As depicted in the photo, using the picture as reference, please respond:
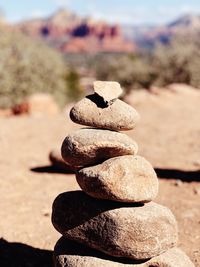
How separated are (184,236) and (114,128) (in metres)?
3.94

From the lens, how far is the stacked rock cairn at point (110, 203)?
7121 mm

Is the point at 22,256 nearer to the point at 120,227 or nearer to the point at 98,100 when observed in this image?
the point at 120,227

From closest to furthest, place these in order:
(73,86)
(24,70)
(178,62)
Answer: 1. (24,70)
2. (178,62)
3. (73,86)

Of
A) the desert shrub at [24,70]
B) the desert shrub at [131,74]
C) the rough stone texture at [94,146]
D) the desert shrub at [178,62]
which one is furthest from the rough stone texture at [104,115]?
the desert shrub at [131,74]

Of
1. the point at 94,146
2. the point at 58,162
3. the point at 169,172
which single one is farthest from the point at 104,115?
the point at 58,162

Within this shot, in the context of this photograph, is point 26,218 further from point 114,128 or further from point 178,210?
point 114,128

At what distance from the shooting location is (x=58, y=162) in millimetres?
16406

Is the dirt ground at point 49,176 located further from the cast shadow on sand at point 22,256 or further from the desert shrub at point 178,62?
the desert shrub at point 178,62

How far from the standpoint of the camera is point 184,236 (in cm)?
1038

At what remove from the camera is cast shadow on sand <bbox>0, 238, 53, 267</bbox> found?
29.8 ft

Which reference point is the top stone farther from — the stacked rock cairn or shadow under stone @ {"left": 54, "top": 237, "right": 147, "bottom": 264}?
shadow under stone @ {"left": 54, "top": 237, "right": 147, "bottom": 264}

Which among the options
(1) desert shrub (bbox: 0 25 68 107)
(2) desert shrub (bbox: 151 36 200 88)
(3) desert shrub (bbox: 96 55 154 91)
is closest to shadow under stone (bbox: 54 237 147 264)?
(1) desert shrub (bbox: 0 25 68 107)

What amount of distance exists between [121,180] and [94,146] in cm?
72

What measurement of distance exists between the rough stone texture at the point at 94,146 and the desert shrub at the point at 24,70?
28888mm
